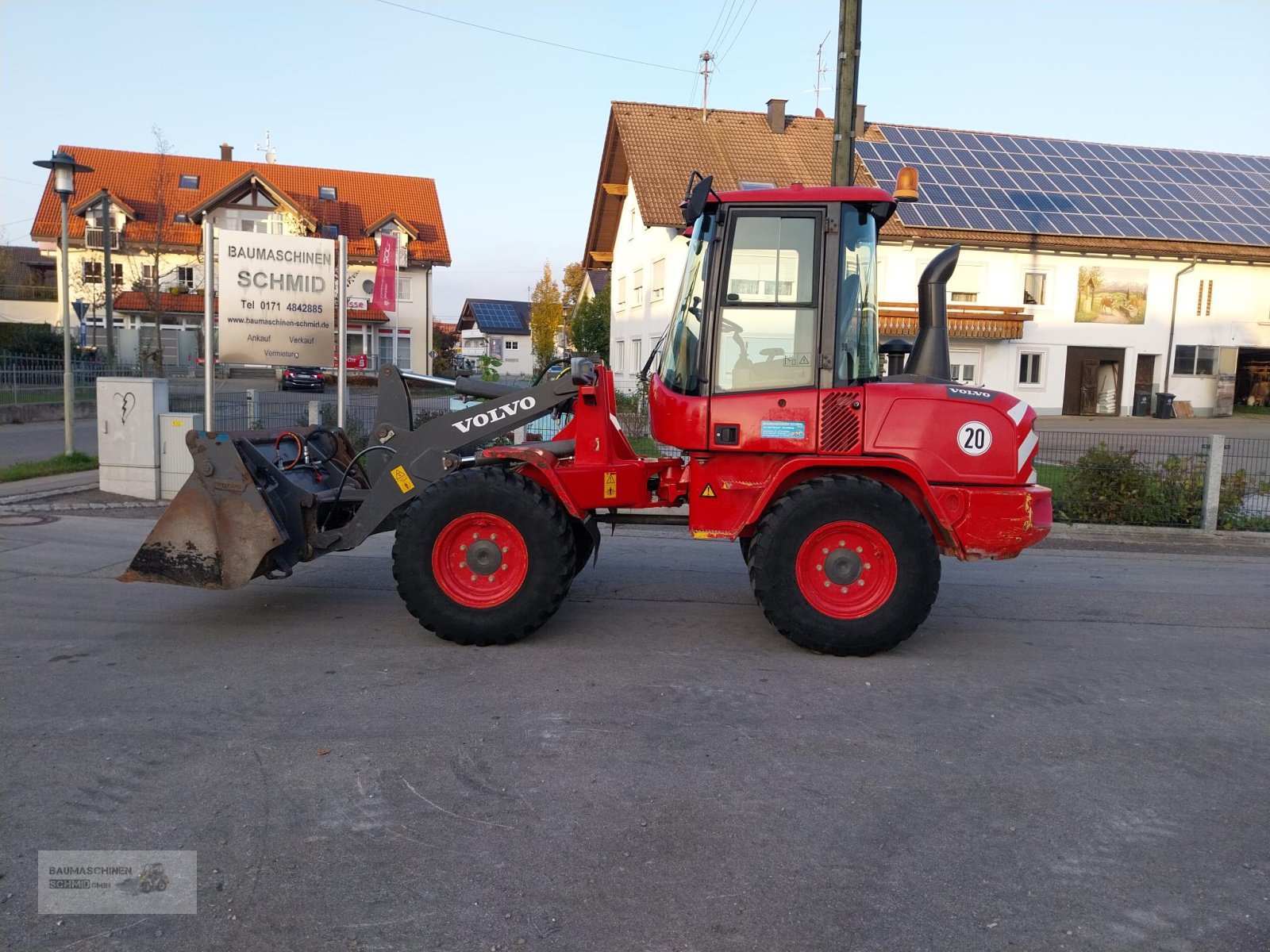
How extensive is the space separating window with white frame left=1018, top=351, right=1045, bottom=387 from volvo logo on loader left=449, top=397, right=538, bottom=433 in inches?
1072

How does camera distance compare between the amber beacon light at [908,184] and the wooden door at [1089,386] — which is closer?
the amber beacon light at [908,184]

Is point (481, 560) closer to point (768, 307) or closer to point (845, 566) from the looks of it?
point (845, 566)

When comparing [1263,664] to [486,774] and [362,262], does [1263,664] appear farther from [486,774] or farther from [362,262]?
[362,262]

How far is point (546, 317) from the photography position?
52.2 meters

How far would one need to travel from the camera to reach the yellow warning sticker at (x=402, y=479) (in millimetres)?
6250

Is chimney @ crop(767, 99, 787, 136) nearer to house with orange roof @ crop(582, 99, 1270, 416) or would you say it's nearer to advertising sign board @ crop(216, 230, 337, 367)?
house with orange roof @ crop(582, 99, 1270, 416)

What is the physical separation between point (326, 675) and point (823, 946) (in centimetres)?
331

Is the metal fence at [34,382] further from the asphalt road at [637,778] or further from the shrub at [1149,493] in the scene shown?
the shrub at [1149,493]

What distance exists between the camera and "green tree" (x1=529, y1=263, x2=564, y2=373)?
168 feet

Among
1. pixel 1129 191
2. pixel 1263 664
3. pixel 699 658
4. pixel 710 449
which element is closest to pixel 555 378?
pixel 710 449

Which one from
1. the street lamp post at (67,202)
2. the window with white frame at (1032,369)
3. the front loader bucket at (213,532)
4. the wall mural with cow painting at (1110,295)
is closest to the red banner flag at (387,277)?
the street lamp post at (67,202)

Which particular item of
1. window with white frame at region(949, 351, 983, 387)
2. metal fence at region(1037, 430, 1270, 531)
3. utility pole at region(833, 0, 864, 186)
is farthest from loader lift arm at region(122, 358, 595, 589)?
window with white frame at region(949, 351, 983, 387)

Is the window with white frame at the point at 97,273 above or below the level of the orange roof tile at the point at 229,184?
below

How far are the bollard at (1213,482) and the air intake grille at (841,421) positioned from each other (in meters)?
7.40
